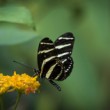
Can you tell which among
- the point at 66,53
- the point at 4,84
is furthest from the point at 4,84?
the point at 66,53

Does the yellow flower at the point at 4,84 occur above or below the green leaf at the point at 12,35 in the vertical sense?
below

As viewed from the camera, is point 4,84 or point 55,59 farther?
point 55,59

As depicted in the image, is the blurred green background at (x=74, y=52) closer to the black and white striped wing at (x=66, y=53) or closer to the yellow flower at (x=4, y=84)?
the black and white striped wing at (x=66, y=53)

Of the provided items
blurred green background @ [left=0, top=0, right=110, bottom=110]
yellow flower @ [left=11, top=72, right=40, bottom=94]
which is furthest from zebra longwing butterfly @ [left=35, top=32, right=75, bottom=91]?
blurred green background @ [left=0, top=0, right=110, bottom=110]

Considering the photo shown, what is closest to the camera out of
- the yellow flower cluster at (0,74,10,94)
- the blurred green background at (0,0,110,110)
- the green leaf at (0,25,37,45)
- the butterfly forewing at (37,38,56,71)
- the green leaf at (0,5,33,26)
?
the yellow flower cluster at (0,74,10,94)

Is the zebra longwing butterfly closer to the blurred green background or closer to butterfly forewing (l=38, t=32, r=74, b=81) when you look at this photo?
butterfly forewing (l=38, t=32, r=74, b=81)

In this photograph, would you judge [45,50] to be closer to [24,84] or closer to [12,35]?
[24,84]

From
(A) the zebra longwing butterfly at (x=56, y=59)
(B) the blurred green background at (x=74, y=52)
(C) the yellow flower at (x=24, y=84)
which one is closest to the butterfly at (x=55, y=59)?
(A) the zebra longwing butterfly at (x=56, y=59)
